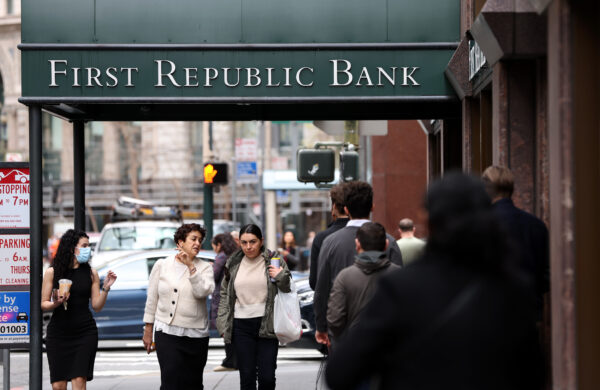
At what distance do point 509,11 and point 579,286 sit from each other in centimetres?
223

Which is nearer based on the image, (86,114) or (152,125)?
(86,114)

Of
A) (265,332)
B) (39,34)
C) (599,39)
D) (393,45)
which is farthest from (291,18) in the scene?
(599,39)

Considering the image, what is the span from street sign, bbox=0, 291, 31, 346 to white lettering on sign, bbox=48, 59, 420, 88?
201 cm

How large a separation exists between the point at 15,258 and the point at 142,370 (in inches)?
205

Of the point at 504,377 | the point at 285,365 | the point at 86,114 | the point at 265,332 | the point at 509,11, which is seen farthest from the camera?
the point at 285,365

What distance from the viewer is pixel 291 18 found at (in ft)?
32.2

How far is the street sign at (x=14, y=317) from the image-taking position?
977cm

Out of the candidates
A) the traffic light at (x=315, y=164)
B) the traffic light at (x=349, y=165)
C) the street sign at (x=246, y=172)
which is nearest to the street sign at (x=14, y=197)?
the traffic light at (x=315, y=164)

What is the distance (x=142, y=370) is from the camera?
48.2ft

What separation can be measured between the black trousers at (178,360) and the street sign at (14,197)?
78.4 inches

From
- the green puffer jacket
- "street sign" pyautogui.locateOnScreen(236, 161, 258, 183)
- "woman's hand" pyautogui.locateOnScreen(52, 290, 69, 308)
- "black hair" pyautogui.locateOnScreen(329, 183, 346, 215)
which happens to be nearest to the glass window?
"street sign" pyautogui.locateOnScreen(236, 161, 258, 183)

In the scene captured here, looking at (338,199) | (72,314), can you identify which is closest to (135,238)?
(72,314)

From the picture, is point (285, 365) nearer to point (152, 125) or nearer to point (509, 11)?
point (509, 11)

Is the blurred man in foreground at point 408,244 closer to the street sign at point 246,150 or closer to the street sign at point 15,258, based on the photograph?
the street sign at point 15,258
